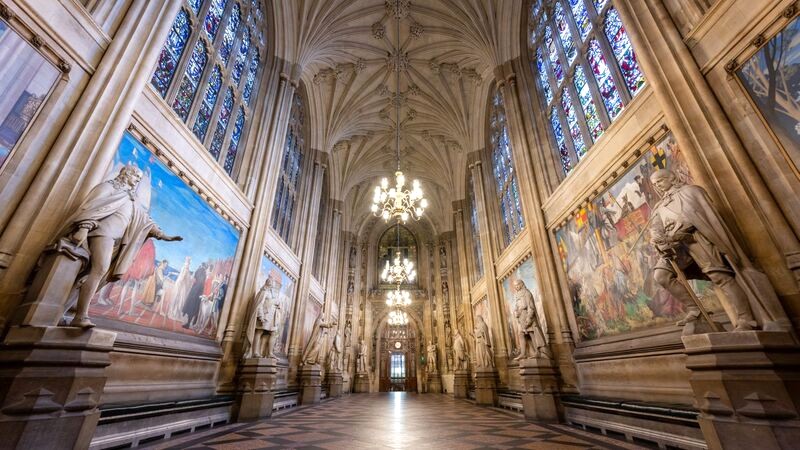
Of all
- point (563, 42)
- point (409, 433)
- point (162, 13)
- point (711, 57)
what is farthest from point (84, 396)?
point (563, 42)

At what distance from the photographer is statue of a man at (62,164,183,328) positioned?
294cm

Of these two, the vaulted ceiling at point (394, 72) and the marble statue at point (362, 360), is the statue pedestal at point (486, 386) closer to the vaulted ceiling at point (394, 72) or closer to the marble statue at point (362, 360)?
the vaulted ceiling at point (394, 72)

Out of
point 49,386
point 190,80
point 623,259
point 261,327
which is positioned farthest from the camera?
point 261,327

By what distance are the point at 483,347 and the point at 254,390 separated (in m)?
8.26

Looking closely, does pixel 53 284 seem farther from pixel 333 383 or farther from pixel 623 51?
pixel 333 383

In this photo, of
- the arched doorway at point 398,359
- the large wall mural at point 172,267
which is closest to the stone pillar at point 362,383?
the arched doorway at point 398,359

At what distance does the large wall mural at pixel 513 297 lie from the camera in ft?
27.7

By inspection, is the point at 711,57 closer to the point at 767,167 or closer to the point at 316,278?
the point at 767,167

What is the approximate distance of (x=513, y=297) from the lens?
10.9m

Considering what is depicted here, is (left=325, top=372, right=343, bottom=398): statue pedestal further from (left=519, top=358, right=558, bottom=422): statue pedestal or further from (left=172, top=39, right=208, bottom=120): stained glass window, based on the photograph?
(left=172, top=39, right=208, bottom=120): stained glass window

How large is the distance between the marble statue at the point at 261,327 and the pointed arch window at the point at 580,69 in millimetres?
8100

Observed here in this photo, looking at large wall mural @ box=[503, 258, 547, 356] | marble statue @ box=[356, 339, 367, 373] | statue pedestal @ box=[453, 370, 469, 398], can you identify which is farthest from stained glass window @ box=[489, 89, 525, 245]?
marble statue @ box=[356, 339, 367, 373]

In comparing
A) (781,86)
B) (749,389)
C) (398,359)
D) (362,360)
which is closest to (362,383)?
(362,360)

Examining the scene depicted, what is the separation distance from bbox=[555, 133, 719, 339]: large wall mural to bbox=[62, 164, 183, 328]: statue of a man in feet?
22.2
